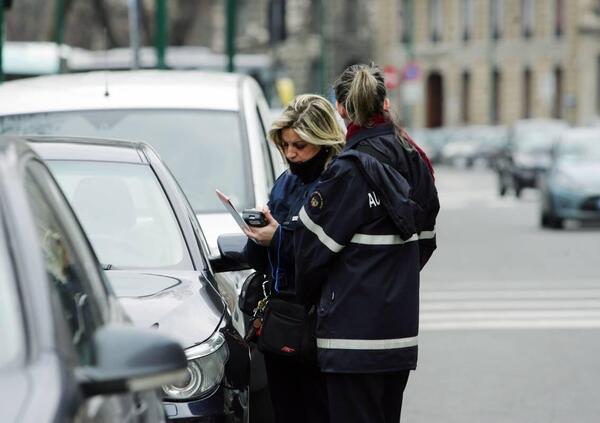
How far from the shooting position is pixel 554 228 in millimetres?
25688

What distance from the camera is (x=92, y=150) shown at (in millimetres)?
7066

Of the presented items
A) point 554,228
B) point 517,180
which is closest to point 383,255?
point 554,228

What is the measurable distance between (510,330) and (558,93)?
76.9 m

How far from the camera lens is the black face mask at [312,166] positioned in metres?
6.13

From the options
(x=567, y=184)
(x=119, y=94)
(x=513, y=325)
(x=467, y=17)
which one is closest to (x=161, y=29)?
(x=567, y=184)

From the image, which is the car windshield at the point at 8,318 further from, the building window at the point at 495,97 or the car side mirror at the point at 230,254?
the building window at the point at 495,97

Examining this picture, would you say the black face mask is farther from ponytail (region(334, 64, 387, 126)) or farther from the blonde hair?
ponytail (region(334, 64, 387, 126))

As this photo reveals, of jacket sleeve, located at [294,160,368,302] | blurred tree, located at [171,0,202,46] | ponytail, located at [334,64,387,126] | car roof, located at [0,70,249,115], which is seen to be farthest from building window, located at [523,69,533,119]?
jacket sleeve, located at [294,160,368,302]

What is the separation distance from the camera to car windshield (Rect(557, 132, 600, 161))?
26859mm

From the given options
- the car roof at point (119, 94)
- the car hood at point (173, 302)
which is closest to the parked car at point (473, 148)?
the car roof at point (119, 94)

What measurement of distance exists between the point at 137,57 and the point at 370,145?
58.3ft

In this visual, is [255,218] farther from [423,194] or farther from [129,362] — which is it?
[129,362]

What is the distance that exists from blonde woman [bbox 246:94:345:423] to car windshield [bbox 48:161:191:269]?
64 cm

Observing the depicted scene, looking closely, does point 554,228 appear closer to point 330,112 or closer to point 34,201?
point 330,112
